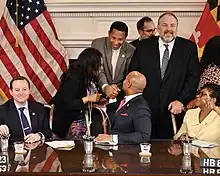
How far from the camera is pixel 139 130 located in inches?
148

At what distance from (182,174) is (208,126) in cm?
109

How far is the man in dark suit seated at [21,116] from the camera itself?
3.96 meters

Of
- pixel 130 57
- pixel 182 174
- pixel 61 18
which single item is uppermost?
pixel 61 18

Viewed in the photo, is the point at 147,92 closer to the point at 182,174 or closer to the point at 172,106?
the point at 172,106

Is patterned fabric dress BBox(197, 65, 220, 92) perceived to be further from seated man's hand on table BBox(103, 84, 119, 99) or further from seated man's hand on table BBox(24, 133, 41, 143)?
seated man's hand on table BBox(24, 133, 41, 143)

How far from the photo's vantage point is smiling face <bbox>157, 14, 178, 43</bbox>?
443cm

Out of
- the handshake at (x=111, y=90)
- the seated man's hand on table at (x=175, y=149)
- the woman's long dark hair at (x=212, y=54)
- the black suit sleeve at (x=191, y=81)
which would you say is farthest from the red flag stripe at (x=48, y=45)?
the seated man's hand on table at (x=175, y=149)

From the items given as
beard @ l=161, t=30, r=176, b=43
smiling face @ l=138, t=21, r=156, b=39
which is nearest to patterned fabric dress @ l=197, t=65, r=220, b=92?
beard @ l=161, t=30, r=176, b=43

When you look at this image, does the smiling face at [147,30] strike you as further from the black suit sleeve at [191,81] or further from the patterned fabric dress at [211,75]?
the patterned fabric dress at [211,75]

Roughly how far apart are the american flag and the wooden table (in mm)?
2177

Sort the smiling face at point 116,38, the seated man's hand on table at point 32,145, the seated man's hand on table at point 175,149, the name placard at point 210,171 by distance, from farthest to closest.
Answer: the smiling face at point 116,38 → the seated man's hand on table at point 32,145 → the seated man's hand on table at point 175,149 → the name placard at point 210,171

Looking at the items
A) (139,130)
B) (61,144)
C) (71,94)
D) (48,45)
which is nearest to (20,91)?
(71,94)

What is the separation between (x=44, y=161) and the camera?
10.4ft

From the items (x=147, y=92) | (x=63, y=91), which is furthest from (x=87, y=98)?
(x=147, y=92)
